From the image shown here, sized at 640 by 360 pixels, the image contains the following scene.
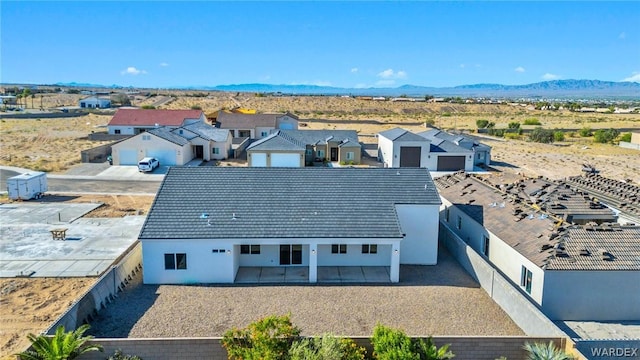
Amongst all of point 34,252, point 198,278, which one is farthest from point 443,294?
point 34,252

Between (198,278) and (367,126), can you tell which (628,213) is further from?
(367,126)

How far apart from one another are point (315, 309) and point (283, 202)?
20.0ft

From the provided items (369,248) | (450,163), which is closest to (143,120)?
(450,163)

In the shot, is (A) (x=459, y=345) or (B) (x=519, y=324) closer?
(A) (x=459, y=345)

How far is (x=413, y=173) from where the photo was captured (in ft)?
82.2

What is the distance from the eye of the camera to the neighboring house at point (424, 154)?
49.5m

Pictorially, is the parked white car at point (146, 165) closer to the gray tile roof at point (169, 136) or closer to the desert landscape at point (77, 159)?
the gray tile roof at point (169, 136)

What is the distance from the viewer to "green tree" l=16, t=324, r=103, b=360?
13016 millimetres

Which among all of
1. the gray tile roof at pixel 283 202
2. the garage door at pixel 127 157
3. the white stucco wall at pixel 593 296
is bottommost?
the white stucco wall at pixel 593 296

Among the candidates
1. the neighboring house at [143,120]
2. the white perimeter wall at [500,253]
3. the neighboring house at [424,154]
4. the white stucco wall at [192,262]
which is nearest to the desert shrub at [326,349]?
the white stucco wall at [192,262]

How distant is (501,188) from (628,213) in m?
6.49

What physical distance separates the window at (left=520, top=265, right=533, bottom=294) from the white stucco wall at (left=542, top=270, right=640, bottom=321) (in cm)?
125

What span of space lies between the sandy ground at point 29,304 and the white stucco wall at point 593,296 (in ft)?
60.0

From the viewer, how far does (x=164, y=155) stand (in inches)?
1991
